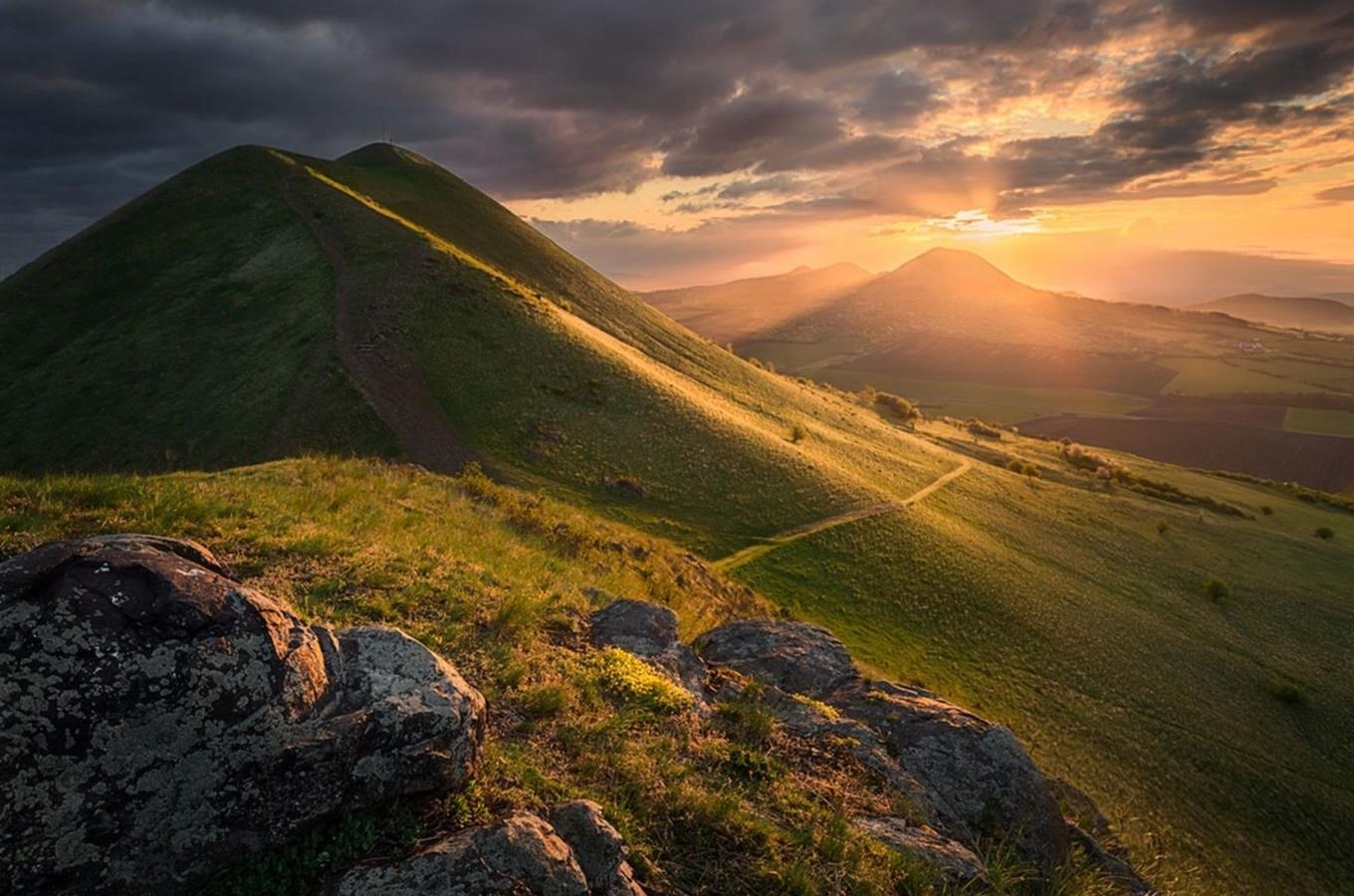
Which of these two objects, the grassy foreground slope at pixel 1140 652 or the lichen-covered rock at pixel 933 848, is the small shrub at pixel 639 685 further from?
the grassy foreground slope at pixel 1140 652

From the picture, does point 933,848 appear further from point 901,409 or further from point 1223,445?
point 1223,445

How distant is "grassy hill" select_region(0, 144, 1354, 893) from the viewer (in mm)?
17297

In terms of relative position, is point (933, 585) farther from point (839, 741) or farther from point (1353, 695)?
point (839, 741)

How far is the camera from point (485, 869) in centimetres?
638

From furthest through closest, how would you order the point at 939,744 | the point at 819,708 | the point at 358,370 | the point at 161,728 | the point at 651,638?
1. the point at 358,370
2. the point at 651,638
3. the point at 819,708
4. the point at 939,744
5. the point at 161,728

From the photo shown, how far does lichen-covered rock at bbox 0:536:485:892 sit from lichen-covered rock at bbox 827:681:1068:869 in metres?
9.65

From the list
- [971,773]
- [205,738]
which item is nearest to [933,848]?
[971,773]

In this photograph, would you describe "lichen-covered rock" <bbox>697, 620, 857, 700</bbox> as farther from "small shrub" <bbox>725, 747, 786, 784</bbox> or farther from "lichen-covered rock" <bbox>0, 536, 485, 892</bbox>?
"lichen-covered rock" <bbox>0, 536, 485, 892</bbox>

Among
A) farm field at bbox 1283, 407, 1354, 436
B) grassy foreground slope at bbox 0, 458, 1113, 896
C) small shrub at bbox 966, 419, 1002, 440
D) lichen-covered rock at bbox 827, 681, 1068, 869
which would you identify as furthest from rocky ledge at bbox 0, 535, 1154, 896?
farm field at bbox 1283, 407, 1354, 436

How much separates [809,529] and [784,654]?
1108 inches

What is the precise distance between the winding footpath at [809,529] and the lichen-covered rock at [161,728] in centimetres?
3024

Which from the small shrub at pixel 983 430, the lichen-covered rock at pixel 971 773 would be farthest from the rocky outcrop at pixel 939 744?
the small shrub at pixel 983 430

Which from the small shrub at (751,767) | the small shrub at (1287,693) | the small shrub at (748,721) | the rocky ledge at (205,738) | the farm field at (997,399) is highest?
the rocky ledge at (205,738)

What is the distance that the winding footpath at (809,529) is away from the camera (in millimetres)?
38406
